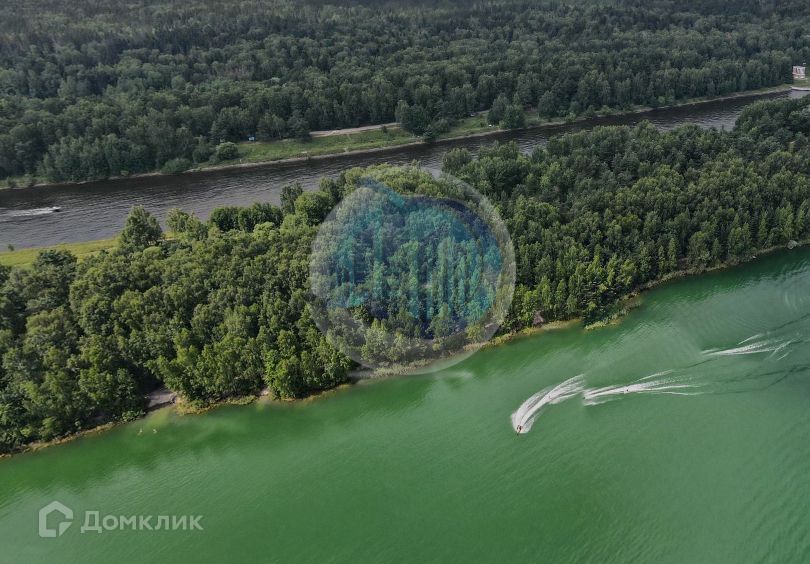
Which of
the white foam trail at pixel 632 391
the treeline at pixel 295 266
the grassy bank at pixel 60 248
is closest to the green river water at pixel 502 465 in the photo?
the white foam trail at pixel 632 391

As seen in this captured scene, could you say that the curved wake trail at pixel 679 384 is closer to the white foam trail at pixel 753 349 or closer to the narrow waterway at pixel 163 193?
the white foam trail at pixel 753 349

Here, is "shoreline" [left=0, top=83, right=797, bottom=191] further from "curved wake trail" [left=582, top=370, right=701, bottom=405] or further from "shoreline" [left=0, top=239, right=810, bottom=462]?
"curved wake trail" [left=582, top=370, right=701, bottom=405]

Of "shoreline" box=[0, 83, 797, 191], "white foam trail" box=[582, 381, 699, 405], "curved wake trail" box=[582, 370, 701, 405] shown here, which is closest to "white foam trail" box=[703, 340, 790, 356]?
"curved wake trail" box=[582, 370, 701, 405]

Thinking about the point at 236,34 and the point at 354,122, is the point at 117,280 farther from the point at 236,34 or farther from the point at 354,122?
the point at 236,34

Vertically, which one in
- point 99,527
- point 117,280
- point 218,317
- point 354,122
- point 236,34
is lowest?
point 99,527

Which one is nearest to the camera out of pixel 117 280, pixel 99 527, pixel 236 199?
pixel 99 527

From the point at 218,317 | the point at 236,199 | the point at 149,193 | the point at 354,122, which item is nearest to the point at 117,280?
the point at 218,317
